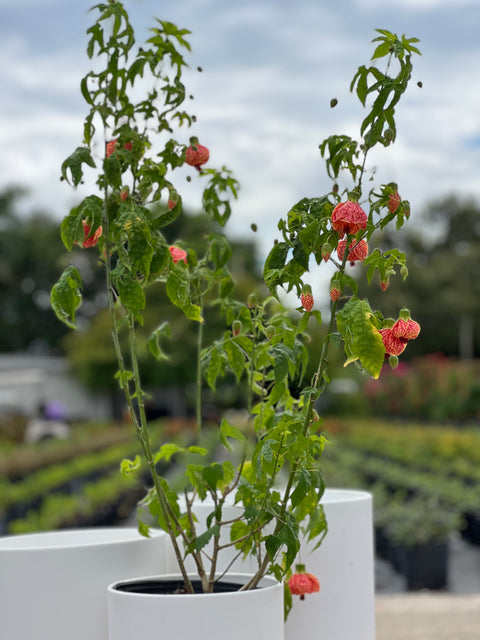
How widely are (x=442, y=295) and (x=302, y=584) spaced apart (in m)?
32.6

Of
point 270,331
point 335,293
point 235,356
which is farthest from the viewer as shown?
point 235,356

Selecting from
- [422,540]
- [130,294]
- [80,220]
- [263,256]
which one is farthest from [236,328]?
[263,256]

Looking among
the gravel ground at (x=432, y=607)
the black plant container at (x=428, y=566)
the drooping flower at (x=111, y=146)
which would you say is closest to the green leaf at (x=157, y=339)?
the drooping flower at (x=111, y=146)

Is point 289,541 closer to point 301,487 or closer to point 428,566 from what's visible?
point 301,487

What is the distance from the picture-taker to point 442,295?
110 ft

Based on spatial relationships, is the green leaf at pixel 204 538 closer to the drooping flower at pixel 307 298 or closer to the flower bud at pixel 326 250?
the drooping flower at pixel 307 298

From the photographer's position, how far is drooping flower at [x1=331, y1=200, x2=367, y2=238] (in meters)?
1.65

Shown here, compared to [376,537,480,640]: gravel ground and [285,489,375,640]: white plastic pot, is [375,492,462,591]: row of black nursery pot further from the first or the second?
[285,489,375,640]: white plastic pot

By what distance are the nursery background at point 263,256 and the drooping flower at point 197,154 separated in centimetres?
7

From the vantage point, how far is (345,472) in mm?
9555

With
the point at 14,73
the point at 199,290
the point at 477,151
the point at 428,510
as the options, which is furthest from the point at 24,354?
the point at 199,290

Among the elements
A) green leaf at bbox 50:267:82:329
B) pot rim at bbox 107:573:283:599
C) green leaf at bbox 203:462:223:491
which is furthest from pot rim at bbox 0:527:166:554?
green leaf at bbox 50:267:82:329

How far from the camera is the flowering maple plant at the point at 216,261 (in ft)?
5.64

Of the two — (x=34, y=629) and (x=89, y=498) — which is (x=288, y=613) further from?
(x=89, y=498)
